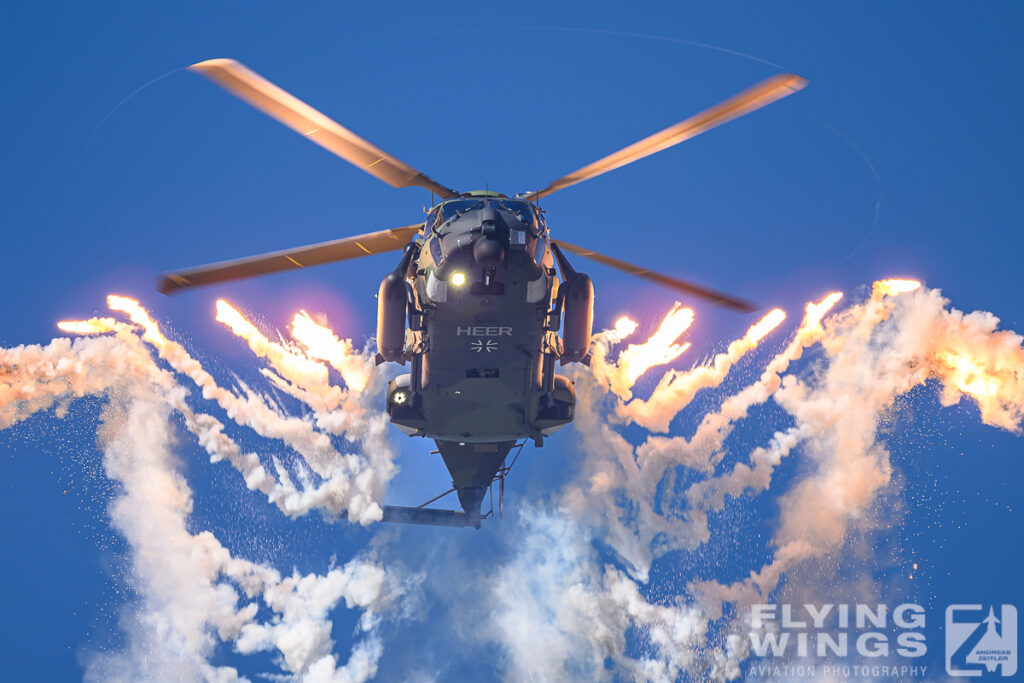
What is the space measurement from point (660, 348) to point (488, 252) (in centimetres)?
730

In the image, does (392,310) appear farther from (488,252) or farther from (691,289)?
(691,289)

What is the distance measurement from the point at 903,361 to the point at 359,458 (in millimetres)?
13009

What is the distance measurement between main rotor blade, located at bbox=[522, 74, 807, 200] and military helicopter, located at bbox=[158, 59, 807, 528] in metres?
0.02

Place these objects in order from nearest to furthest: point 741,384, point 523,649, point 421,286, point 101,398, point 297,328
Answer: point 421,286 → point 297,328 → point 741,384 → point 101,398 → point 523,649

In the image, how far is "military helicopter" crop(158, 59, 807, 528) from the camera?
496 inches

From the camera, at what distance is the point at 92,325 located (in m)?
20.0

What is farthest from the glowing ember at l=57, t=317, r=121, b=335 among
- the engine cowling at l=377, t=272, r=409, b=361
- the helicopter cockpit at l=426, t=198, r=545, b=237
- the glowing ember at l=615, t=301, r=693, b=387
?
the glowing ember at l=615, t=301, r=693, b=387

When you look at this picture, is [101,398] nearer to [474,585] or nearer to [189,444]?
[189,444]

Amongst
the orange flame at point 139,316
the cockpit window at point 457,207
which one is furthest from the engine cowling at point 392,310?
the orange flame at point 139,316

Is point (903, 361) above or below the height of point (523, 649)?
above

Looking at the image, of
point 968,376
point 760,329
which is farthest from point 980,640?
point 760,329

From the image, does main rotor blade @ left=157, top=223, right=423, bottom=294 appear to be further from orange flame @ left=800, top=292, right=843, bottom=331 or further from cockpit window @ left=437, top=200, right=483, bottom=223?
orange flame @ left=800, top=292, right=843, bottom=331

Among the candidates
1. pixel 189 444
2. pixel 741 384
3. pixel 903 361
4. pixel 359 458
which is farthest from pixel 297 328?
pixel 903 361

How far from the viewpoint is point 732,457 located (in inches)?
856
